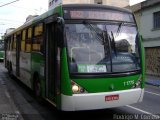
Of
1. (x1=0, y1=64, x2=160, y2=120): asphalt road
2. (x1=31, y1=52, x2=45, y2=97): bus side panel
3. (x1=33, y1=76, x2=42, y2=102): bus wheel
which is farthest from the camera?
(x1=33, y1=76, x2=42, y2=102): bus wheel

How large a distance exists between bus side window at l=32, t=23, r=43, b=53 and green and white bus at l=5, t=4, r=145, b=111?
0.98 m

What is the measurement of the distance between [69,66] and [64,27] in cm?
96

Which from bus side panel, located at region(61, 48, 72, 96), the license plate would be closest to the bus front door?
bus side panel, located at region(61, 48, 72, 96)

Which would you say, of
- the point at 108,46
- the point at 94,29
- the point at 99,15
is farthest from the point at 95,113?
the point at 99,15

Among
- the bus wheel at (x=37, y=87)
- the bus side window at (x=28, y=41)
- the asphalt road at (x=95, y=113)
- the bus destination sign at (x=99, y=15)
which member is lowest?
the asphalt road at (x=95, y=113)

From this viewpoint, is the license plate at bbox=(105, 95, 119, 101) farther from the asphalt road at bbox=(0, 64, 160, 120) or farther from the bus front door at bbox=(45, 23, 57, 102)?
the bus front door at bbox=(45, 23, 57, 102)

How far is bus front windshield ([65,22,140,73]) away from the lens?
24.1 feet

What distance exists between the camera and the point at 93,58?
292 inches

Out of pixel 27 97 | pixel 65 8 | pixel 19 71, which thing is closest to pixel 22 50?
pixel 19 71

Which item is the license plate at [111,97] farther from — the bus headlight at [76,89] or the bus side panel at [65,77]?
the bus side panel at [65,77]

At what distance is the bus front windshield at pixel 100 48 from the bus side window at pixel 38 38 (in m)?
2.36

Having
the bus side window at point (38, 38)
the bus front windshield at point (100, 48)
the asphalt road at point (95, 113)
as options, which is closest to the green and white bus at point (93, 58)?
the bus front windshield at point (100, 48)

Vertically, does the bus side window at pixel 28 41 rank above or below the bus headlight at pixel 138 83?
above

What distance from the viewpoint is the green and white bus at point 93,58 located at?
7.22 meters
